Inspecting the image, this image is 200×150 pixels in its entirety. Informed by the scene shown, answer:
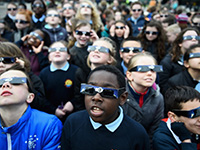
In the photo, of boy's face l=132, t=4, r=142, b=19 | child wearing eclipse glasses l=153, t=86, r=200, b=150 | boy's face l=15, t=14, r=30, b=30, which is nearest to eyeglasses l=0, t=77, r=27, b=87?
child wearing eclipse glasses l=153, t=86, r=200, b=150

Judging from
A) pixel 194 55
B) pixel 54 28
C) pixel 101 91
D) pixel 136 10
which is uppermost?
pixel 136 10

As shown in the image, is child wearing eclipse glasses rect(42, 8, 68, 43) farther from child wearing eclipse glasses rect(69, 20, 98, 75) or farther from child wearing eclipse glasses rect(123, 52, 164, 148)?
child wearing eclipse glasses rect(123, 52, 164, 148)

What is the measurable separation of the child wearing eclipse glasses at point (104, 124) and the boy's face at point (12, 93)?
0.58 metres

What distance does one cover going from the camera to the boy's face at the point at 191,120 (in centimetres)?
222

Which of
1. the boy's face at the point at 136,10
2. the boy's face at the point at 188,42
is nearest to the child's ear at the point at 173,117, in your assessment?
the boy's face at the point at 188,42

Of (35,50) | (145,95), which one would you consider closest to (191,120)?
(145,95)

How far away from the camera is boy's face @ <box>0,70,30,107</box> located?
215 centimetres

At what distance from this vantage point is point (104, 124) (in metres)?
2.08

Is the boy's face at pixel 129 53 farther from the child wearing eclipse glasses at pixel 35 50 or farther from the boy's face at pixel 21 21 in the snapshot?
the boy's face at pixel 21 21

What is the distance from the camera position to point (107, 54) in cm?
352

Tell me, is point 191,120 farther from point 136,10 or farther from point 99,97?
point 136,10

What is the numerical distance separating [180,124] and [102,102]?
2.82 feet

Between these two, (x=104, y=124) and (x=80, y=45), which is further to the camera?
(x=80, y=45)

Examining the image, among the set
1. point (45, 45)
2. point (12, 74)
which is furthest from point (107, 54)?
point (45, 45)
